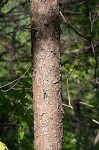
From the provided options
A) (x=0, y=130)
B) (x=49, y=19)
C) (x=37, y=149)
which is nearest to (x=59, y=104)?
(x=37, y=149)

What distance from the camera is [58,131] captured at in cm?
230

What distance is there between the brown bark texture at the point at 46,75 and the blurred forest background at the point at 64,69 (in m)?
0.53

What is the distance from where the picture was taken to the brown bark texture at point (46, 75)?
227 cm

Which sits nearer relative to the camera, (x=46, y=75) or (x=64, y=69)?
(x=46, y=75)

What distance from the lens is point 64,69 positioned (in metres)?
5.32

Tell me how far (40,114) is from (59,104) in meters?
0.12

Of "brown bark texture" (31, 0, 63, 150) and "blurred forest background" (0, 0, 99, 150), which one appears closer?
"brown bark texture" (31, 0, 63, 150)

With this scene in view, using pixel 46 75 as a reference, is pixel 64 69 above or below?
below

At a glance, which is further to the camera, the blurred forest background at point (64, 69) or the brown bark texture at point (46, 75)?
the blurred forest background at point (64, 69)

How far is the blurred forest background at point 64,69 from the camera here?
3.10m

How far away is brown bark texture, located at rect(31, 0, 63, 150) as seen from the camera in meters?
2.27

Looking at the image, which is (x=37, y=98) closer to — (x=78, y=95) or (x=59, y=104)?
(x=59, y=104)

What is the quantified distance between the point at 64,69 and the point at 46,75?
3.07 meters

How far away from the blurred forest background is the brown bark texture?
1.74ft
